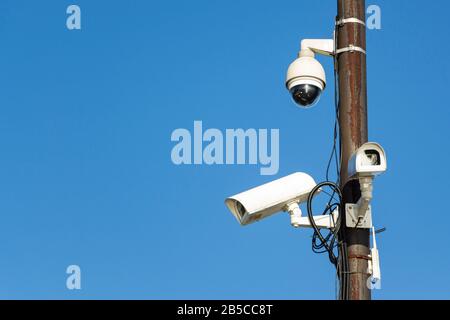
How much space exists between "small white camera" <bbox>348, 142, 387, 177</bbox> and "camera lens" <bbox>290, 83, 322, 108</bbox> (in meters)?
0.61

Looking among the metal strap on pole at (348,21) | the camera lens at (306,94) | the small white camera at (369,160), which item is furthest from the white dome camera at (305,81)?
the small white camera at (369,160)

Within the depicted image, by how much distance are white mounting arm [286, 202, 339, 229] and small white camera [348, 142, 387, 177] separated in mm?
509

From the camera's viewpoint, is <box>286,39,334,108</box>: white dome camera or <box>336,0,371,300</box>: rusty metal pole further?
<box>286,39,334,108</box>: white dome camera

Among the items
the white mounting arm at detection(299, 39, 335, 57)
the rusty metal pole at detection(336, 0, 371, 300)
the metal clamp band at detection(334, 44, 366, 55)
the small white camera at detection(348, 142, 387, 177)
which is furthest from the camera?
the white mounting arm at detection(299, 39, 335, 57)

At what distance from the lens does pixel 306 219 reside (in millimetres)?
8953

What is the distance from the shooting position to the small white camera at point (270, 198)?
28.8 feet

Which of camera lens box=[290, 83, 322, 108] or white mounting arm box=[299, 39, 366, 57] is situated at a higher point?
white mounting arm box=[299, 39, 366, 57]

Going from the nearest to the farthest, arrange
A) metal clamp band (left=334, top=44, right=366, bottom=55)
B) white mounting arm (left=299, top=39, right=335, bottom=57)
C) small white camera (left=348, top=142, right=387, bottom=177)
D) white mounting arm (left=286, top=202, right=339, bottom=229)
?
1. small white camera (left=348, top=142, right=387, bottom=177)
2. white mounting arm (left=286, top=202, right=339, bottom=229)
3. metal clamp band (left=334, top=44, right=366, bottom=55)
4. white mounting arm (left=299, top=39, right=335, bottom=57)

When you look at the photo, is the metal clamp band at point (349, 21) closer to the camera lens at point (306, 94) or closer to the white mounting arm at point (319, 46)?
the white mounting arm at point (319, 46)

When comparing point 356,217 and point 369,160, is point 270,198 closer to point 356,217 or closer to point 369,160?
point 356,217

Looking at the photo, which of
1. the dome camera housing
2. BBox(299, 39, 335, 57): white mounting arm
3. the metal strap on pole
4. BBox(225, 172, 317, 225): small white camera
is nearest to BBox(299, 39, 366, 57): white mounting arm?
BBox(299, 39, 335, 57): white mounting arm

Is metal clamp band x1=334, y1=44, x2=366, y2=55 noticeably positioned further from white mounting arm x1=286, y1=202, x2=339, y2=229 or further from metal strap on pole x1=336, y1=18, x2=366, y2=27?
white mounting arm x1=286, y1=202, x2=339, y2=229

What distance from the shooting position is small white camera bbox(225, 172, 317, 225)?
28.8ft
